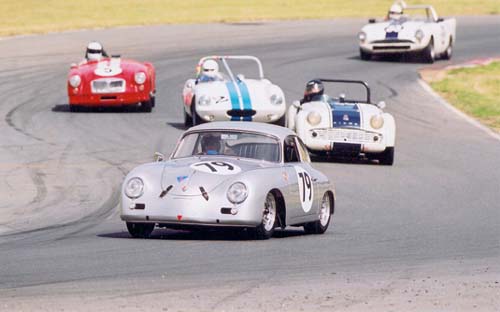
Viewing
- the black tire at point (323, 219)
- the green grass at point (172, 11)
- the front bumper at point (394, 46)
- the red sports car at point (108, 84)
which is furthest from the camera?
the green grass at point (172, 11)

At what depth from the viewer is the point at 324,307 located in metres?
7.79

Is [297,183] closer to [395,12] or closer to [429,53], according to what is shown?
[395,12]

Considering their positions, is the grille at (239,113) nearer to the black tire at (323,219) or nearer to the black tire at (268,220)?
the black tire at (323,219)

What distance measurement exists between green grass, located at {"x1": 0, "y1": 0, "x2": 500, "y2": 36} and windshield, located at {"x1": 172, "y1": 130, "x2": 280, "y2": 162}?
2404 centimetres

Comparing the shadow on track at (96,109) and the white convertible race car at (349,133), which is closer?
the white convertible race car at (349,133)

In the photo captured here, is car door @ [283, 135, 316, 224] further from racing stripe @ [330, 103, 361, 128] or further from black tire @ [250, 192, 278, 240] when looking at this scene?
racing stripe @ [330, 103, 361, 128]

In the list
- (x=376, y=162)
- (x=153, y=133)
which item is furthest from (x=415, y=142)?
(x=153, y=133)

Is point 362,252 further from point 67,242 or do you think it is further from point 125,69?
point 125,69

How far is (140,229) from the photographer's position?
11180 mm

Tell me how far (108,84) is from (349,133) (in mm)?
5893

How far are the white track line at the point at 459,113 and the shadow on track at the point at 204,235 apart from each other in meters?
9.75

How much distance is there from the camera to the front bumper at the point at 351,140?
18016 mm

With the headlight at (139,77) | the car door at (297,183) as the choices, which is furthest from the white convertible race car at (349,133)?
the car door at (297,183)

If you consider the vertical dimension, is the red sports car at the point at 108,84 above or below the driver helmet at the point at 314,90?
below
